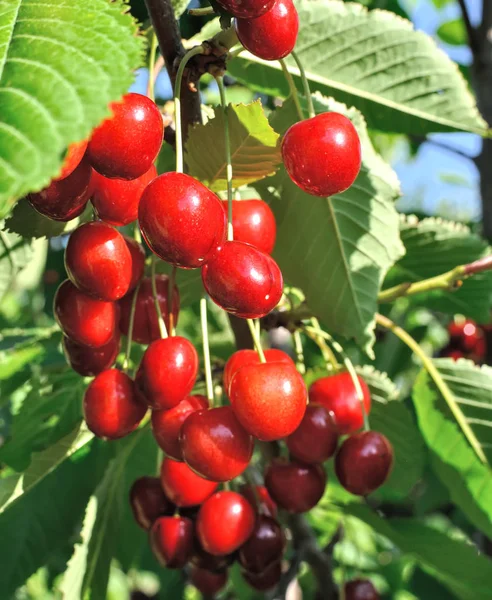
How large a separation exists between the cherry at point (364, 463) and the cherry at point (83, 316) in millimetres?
402

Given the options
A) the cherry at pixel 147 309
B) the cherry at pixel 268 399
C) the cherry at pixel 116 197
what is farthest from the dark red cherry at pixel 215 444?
the cherry at pixel 116 197

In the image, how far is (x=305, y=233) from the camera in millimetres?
1059

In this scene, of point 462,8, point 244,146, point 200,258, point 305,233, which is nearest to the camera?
point 200,258

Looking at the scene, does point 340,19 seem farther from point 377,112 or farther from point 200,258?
point 200,258

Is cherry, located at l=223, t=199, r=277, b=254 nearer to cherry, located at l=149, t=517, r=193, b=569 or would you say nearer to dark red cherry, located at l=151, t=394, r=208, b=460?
dark red cherry, located at l=151, t=394, r=208, b=460

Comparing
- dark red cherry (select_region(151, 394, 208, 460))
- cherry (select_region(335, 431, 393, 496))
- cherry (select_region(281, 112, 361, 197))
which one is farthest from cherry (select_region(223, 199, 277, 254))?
cherry (select_region(335, 431, 393, 496))

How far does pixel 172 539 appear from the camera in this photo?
106 cm

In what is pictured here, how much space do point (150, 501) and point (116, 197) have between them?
56 cm

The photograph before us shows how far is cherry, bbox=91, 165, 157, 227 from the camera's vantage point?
2.43 ft

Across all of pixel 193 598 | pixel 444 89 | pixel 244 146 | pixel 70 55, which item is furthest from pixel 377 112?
pixel 193 598

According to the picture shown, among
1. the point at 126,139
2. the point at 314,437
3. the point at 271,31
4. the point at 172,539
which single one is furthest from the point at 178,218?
the point at 172,539

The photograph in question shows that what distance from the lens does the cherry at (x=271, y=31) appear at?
0.70 meters

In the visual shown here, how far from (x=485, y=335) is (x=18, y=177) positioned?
1714 mm

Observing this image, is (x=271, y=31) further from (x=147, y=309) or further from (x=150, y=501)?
(x=150, y=501)
